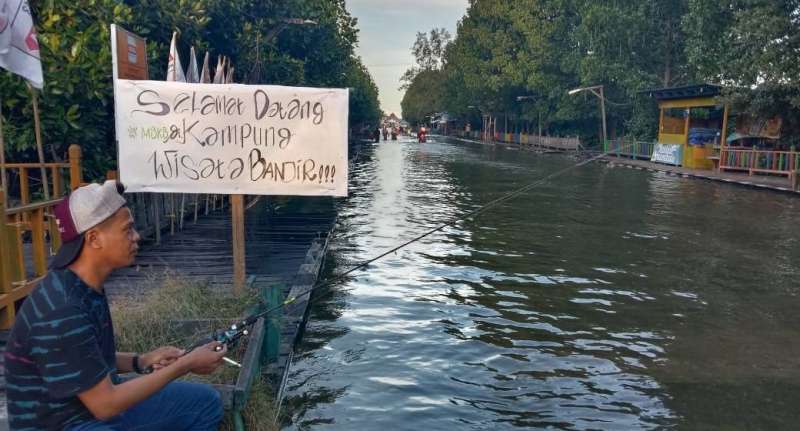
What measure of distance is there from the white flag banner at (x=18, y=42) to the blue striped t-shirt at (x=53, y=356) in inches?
220

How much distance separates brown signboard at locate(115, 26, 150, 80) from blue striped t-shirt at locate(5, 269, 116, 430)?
22.1ft

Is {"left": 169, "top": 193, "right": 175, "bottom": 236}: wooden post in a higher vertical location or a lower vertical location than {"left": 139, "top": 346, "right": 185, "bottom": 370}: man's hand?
lower

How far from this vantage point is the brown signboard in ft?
29.3

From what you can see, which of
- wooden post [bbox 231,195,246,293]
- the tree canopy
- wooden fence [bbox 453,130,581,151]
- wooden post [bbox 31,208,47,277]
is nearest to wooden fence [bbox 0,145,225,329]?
wooden post [bbox 31,208,47,277]

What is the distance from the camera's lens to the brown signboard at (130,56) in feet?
29.3

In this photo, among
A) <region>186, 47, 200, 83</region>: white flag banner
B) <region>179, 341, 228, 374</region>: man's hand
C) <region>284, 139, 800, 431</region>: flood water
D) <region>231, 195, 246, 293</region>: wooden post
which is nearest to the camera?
<region>179, 341, 228, 374</region>: man's hand

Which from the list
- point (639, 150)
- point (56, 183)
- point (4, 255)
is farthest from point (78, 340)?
point (639, 150)

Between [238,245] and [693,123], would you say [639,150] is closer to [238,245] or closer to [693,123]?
[693,123]

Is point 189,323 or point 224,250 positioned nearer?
point 189,323

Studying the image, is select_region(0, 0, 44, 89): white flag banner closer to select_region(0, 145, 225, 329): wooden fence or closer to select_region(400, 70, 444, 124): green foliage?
select_region(0, 145, 225, 329): wooden fence

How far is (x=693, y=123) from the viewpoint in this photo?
38219 millimetres

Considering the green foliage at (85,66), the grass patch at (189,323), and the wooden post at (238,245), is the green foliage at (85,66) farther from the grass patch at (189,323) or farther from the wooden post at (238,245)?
the grass patch at (189,323)

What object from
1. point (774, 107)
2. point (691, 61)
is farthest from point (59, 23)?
point (691, 61)

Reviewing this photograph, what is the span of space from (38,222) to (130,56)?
3.44 metres
